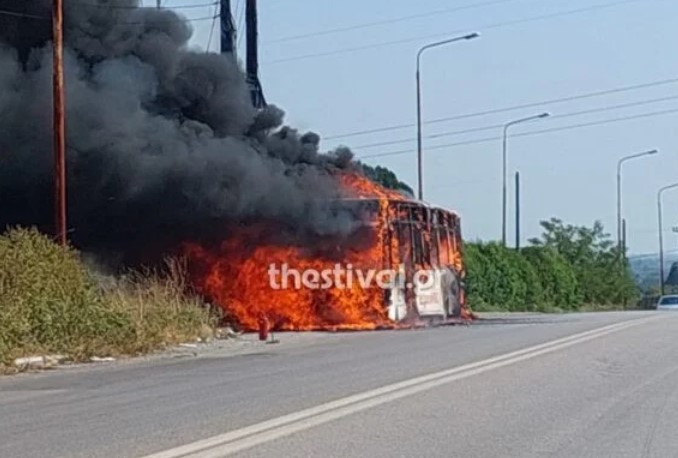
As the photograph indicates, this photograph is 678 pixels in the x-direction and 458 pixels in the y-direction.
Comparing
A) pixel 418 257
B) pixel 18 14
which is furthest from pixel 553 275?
pixel 18 14

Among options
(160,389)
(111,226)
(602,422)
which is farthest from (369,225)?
(602,422)

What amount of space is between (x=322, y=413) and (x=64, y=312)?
1449 centimetres

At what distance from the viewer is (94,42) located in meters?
41.3

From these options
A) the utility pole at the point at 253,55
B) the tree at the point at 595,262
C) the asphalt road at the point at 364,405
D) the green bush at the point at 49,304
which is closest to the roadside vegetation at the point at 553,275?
the tree at the point at 595,262

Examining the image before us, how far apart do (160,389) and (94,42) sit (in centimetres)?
2351

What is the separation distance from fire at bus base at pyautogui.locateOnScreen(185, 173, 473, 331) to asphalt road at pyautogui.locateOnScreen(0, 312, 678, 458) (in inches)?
459

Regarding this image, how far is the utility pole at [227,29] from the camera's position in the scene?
141ft

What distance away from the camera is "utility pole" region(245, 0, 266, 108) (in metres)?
44.0

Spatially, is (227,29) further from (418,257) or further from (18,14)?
(418,257)

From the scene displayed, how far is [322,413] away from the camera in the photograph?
15.1 meters

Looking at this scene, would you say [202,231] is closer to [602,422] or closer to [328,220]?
[328,220]

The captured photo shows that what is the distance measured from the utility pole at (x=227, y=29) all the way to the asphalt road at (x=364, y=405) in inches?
700

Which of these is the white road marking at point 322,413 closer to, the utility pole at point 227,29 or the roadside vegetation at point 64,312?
the roadside vegetation at point 64,312

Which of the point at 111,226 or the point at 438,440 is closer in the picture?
the point at 438,440
